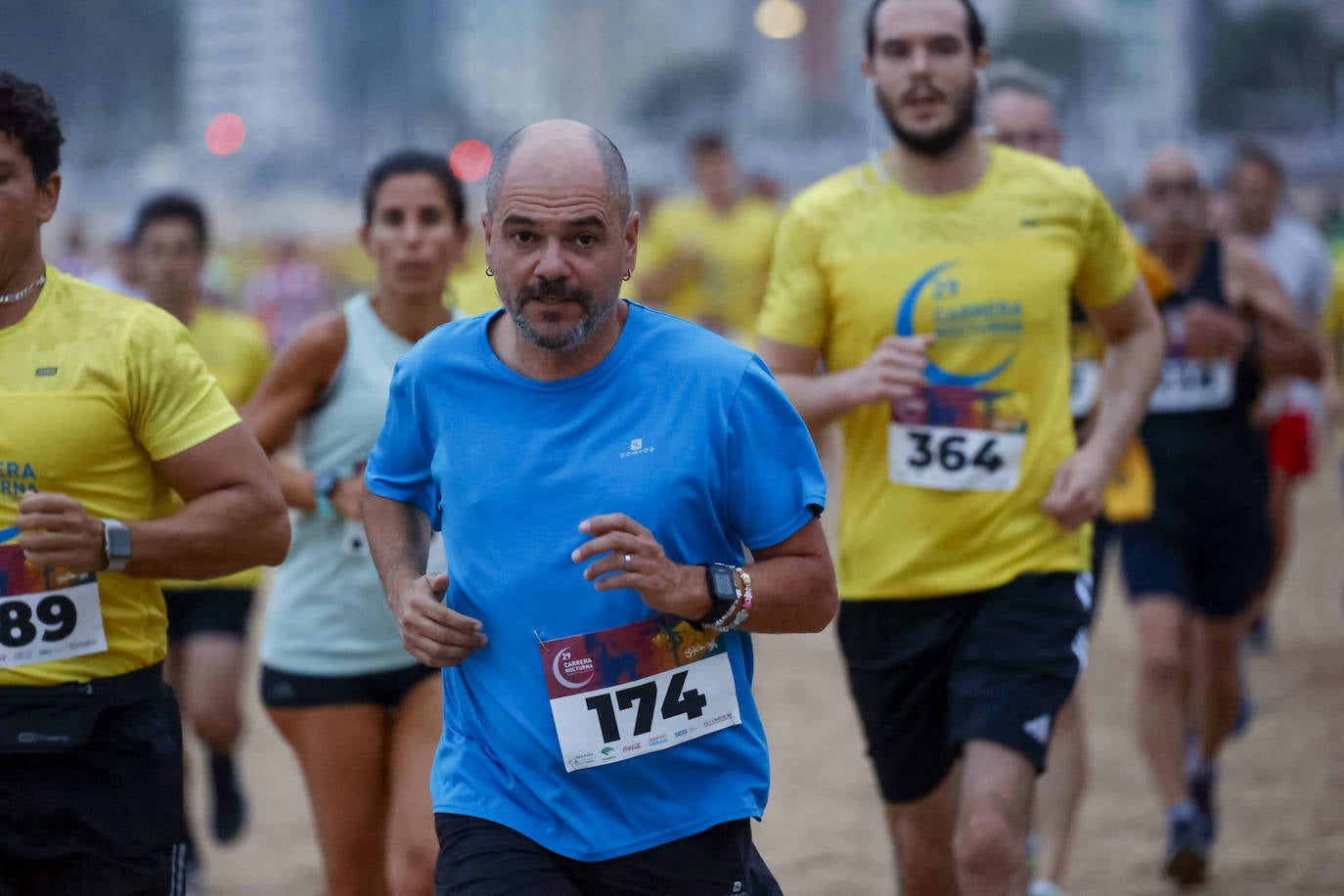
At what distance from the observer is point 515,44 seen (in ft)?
270

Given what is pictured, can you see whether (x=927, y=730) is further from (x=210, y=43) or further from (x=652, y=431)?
(x=210, y=43)

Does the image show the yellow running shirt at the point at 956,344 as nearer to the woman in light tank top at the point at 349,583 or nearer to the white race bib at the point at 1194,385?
the woman in light tank top at the point at 349,583

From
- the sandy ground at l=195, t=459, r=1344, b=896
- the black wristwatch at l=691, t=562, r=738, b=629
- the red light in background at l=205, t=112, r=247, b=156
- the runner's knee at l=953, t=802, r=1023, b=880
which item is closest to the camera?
the black wristwatch at l=691, t=562, r=738, b=629

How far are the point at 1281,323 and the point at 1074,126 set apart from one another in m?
42.0

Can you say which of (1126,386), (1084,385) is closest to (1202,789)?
(1084,385)

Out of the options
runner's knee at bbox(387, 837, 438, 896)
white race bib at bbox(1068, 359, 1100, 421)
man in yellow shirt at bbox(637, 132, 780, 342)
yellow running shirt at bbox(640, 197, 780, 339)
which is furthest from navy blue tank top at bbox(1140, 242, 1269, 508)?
yellow running shirt at bbox(640, 197, 780, 339)

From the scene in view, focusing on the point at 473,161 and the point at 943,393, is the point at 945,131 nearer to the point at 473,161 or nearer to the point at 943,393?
A: the point at 943,393

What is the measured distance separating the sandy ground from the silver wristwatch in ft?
11.5

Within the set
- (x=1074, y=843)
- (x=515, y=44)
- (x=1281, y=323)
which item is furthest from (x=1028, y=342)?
(x=515, y=44)

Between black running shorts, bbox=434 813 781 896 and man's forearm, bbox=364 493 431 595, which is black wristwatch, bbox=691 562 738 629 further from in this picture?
man's forearm, bbox=364 493 431 595

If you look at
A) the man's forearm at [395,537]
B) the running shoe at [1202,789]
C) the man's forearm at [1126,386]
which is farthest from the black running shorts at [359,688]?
the running shoe at [1202,789]

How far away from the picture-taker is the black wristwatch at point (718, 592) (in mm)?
2938

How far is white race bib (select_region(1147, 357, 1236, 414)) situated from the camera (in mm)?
6836

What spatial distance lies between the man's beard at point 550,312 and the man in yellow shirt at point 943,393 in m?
1.44
